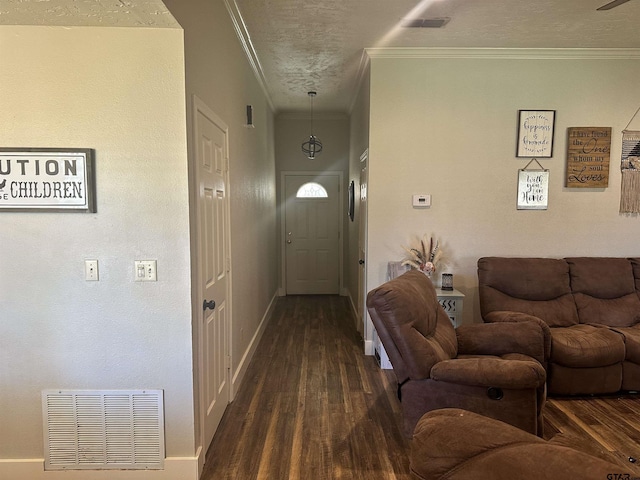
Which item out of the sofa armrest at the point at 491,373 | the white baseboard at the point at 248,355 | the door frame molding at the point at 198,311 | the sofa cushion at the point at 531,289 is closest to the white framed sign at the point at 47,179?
the door frame molding at the point at 198,311

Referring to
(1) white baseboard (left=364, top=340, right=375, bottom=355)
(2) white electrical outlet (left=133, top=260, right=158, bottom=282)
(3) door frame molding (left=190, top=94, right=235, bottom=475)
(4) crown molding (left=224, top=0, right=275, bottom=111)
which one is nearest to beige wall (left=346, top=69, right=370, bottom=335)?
(1) white baseboard (left=364, top=340, right=375, bottom=355)

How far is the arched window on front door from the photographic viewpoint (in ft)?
20.2

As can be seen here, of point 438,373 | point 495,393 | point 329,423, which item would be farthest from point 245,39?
point 495,393

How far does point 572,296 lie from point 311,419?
2409 millimetres

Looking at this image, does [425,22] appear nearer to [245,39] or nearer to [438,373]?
[245,39]

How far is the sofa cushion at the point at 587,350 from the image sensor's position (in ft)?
8.98

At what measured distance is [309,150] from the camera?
18.9 feet

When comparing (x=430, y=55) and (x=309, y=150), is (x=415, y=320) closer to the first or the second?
(x=430, y=55)

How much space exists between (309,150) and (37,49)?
4151 millimetres

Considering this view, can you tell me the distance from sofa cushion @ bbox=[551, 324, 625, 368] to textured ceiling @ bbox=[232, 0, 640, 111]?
2368 mm

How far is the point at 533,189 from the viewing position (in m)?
3.53

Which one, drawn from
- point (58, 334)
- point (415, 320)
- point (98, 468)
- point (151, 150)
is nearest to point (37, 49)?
point (151, 150)

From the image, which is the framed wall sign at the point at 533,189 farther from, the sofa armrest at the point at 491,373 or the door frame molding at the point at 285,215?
the door frame molding at the point at 285,215

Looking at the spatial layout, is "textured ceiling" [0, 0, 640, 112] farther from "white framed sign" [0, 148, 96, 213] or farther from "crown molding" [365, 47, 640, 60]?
"white framed sign" [0, 148, 96, 213]
